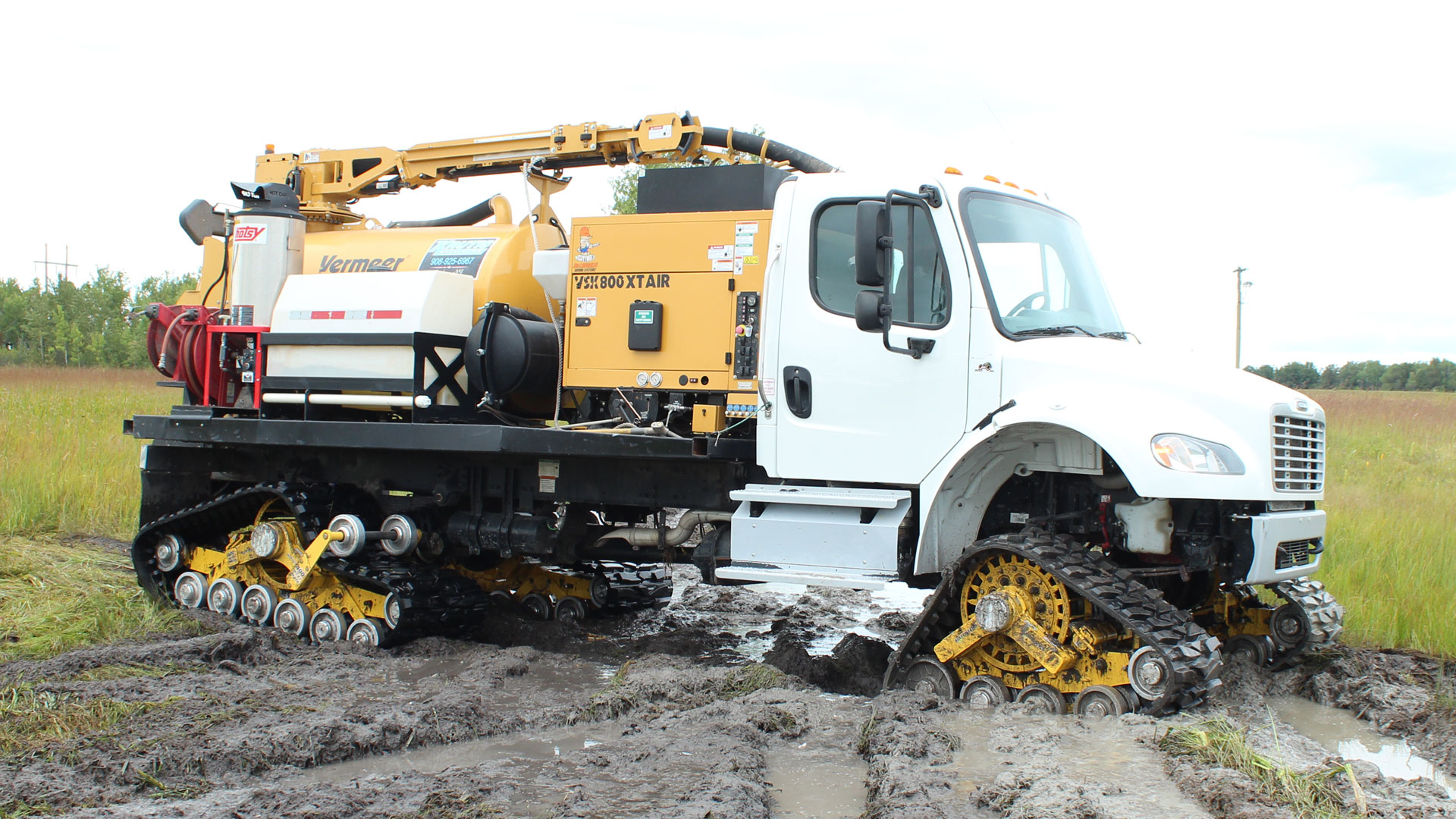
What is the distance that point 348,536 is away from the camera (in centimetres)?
713

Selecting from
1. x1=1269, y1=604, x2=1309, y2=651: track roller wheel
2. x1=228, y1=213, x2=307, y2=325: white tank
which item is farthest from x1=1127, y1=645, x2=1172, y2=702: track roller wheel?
x1=228, y1=213, x2=307, y2=325: white tank

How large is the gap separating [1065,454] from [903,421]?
79cm

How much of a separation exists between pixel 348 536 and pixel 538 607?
166 cm

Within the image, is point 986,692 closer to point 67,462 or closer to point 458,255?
point 458,255

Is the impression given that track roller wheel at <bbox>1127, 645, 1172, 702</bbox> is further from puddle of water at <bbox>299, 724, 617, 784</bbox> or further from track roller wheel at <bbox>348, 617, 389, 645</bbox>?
track roller wheel at <bbox>348, 617, 389, 645</bbox>

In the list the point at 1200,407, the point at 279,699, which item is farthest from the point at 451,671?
the point at 1200,407

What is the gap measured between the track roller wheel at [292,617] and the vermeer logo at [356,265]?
2196mm

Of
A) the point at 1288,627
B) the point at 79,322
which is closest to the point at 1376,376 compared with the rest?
the point at 1288,627

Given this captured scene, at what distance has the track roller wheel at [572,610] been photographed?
822 centimetres

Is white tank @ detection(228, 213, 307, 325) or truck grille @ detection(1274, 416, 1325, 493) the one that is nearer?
truck grille @ detection(1274, 416, 1325, 493)

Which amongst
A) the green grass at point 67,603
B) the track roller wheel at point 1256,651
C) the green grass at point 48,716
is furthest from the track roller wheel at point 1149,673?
the green grass at point 67,603

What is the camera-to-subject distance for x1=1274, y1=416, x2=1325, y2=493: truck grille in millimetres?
5168

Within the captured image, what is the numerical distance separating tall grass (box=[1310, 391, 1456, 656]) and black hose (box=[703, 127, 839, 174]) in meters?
4.37

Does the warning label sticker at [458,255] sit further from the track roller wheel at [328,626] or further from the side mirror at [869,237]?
the side mirror at [869,237]
